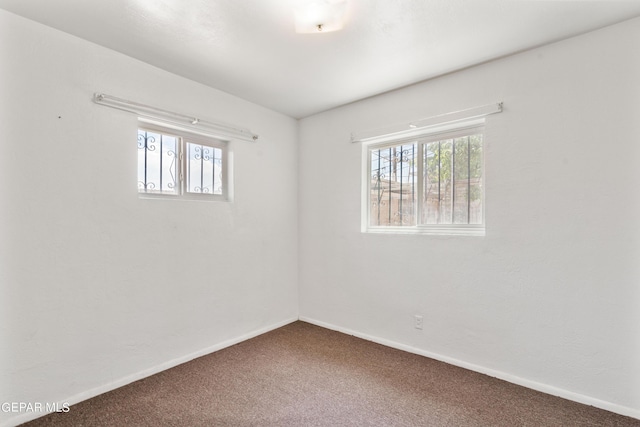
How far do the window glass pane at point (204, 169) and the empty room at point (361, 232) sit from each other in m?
0.03

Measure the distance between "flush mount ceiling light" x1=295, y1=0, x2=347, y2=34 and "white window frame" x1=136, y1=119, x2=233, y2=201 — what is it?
4.70ft

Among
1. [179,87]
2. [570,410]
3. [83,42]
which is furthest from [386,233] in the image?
[83,42]

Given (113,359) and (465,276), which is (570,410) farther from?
(113,359)

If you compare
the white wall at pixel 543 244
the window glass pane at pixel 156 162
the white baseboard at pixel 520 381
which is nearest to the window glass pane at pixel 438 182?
the white wall at pixel 543 244

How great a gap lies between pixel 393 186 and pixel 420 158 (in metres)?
0.39

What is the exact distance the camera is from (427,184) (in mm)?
2854

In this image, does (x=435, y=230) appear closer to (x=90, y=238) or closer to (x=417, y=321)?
(x=417, y=321)

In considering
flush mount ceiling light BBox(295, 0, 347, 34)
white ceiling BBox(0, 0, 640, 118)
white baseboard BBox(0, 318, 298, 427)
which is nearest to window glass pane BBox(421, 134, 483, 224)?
white ceiling BBox(0, 0, 640, 118)

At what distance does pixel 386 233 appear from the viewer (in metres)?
3.00

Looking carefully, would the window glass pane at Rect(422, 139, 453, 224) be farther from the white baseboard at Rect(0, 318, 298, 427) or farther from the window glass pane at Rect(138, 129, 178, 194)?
the window glass pane at Rect(138, 129, 178, 194)

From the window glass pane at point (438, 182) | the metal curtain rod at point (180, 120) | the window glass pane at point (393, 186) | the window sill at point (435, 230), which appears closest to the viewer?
the metal curtain rod at point (180, 120)

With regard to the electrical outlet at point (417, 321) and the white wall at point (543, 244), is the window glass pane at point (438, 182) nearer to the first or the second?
the white wall at point (543, 244)

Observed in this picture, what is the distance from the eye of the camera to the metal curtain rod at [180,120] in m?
2.19

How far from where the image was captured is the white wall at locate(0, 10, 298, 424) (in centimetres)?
183
